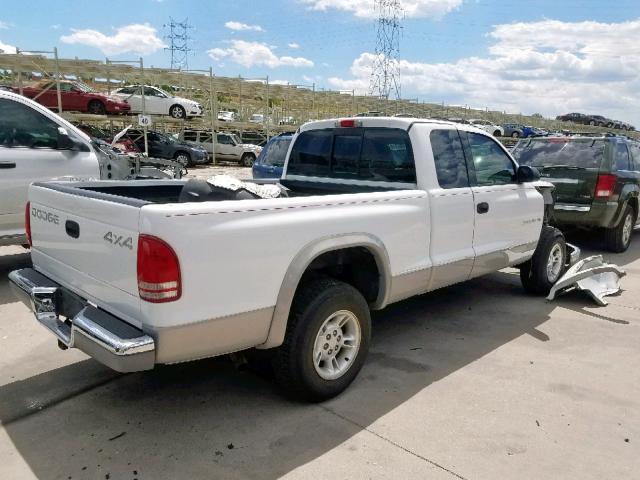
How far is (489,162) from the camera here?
4.85 m

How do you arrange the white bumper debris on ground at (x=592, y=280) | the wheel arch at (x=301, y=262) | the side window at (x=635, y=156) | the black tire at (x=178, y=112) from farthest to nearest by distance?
the black tire at (x=178, y=112) → the side window at (x=635, y=156) → the white bumper debris on ground at (x=592, y=280) → the wheel arch at (x=301, y=262)

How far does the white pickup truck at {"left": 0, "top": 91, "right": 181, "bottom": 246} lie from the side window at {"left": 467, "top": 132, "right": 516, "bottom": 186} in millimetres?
4241

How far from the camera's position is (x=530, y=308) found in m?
5.41

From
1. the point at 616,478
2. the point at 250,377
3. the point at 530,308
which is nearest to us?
the point at 616,478

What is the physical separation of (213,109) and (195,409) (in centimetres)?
2632

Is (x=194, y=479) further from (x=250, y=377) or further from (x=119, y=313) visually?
(x=250, y=377)

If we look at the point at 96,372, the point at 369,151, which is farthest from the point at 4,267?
the point at 369,151

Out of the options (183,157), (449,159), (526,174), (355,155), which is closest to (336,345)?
(355,155)

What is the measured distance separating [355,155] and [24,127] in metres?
3.87

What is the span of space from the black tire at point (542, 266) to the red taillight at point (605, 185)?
231 centimetres

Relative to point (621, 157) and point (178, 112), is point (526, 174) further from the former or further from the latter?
point (178, 112)

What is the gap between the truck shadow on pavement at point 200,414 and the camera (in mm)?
2730

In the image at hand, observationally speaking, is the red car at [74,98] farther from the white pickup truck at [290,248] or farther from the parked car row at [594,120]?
the parked car row at [594,120]

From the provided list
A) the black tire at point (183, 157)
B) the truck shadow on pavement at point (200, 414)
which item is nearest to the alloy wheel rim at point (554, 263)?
the truck shadow on pavement at point (200, 414)
